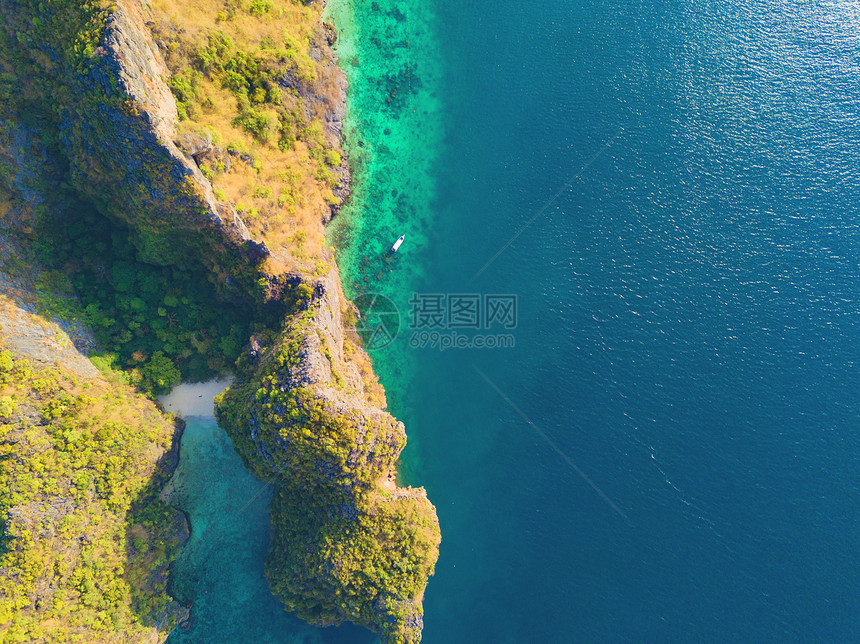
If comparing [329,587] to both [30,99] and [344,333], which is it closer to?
[344,333]

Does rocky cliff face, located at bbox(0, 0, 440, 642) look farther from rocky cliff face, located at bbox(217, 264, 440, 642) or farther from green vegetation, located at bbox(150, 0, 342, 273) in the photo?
green vegetation, located at bbox(150, 0, 342, 273)

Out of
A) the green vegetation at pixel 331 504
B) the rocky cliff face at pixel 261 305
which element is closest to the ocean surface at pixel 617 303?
the green vegetation at pixel 331 504

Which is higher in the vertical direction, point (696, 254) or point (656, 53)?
point (656, 53)

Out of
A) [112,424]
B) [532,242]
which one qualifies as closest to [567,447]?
[532,242]

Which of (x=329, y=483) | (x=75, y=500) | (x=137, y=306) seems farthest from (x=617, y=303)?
(x=75, y=500)

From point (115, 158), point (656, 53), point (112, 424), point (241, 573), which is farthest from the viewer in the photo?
point (656, 53)

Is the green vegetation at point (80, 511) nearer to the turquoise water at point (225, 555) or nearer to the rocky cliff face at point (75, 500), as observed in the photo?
the rocky cliff face at point (75, 500)

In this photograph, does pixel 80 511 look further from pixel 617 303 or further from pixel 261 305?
pixel 617 303
